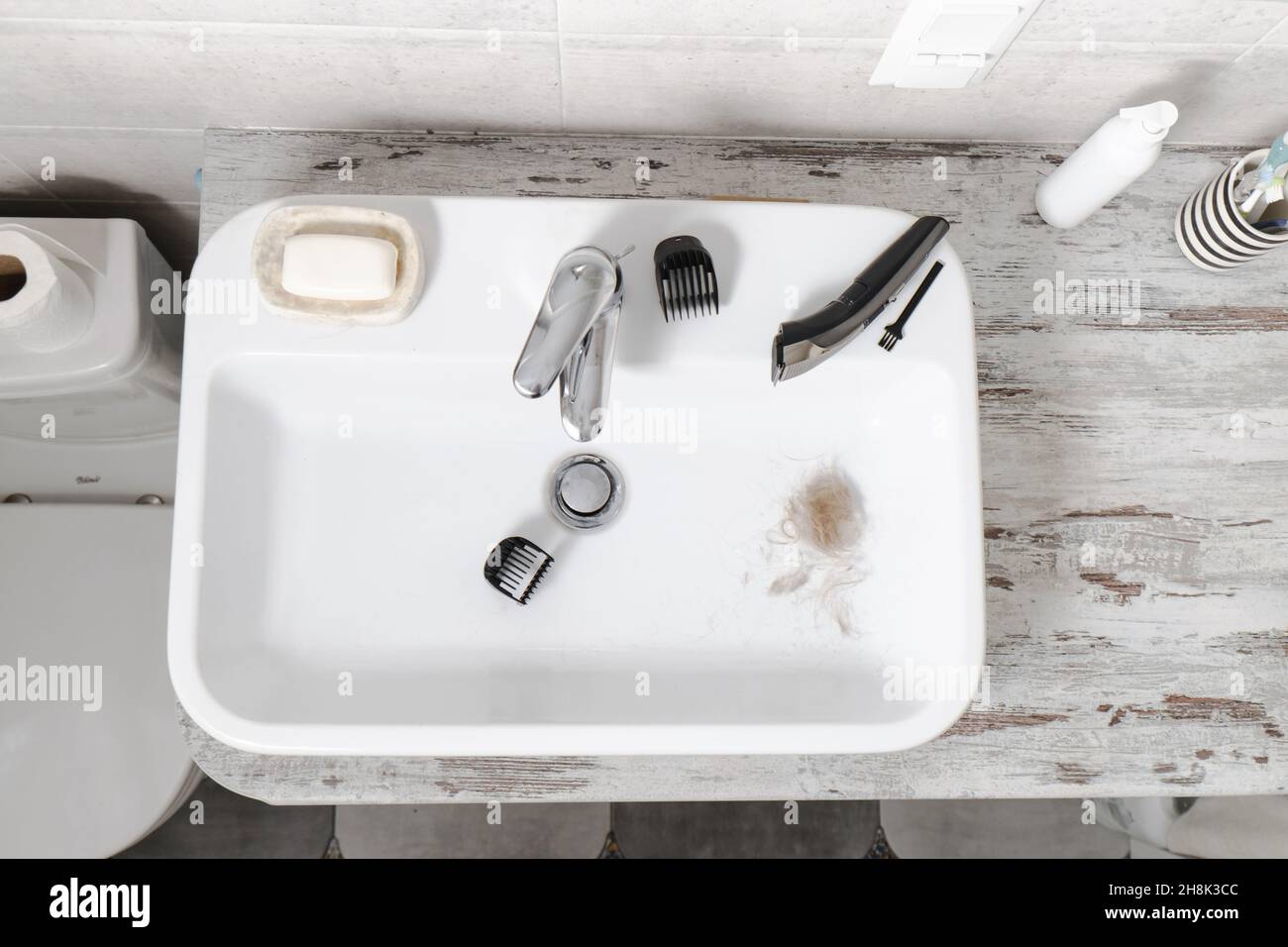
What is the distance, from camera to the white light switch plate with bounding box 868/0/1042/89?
648 mm

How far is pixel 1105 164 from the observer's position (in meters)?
0.72

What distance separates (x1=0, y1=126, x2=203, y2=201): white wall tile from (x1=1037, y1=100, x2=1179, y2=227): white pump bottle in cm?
89

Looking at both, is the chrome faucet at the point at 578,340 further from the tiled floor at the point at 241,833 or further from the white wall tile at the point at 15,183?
the tiled floor at the point at 241,833

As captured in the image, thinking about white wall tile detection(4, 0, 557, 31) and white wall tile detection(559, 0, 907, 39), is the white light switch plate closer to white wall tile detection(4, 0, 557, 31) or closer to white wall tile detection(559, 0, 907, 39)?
white wall tile detection(559, 0, 907, 39)

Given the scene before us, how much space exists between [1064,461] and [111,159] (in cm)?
110

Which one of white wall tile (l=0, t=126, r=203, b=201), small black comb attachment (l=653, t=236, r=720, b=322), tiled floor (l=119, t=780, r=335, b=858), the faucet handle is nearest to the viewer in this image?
the faucet handle

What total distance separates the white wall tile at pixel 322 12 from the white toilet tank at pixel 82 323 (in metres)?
0.20

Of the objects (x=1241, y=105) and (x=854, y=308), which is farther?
(x=1241, y=105)

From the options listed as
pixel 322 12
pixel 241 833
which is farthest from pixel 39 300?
pixel 241 833

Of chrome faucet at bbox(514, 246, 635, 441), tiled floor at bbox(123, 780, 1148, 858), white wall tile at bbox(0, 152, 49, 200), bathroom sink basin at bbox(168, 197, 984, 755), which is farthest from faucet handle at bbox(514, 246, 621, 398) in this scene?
tiled floor at bbox(123, 780, 1148, 858)

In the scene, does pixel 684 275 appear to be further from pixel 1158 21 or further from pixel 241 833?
pixel 241 833

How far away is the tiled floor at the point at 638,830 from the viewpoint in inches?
57.2

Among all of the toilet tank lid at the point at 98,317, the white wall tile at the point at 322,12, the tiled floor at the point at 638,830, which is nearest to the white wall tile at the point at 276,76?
the white wall tile at the point at 322,12
